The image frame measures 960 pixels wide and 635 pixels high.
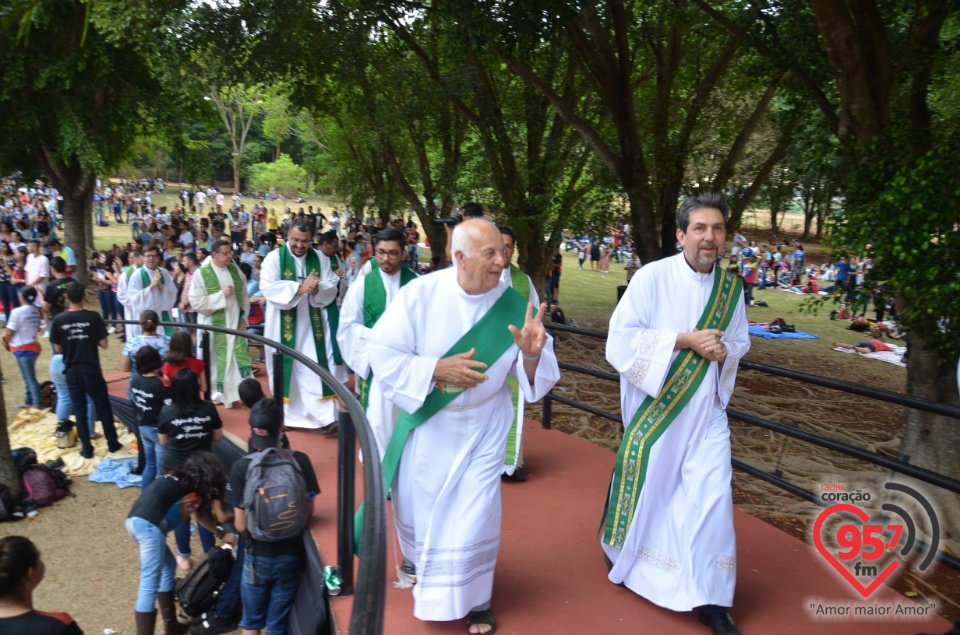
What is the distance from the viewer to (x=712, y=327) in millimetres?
3975

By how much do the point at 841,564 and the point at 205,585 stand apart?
421 cm

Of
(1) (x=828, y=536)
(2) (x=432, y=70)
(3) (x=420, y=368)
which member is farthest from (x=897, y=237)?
(2) (x=432, y=70)

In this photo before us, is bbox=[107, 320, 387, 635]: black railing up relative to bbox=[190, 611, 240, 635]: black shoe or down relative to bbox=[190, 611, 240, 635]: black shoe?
up

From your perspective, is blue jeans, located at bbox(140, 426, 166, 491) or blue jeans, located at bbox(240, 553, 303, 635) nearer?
blue jeans, located at bbox(240, 553, 303, 635)

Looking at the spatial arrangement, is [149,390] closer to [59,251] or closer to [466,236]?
[466,236]

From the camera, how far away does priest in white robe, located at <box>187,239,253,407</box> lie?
8555 millimetres

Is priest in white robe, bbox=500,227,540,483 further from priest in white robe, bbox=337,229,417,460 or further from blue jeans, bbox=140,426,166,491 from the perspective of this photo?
blue jeans, bbox=140,426,166,491

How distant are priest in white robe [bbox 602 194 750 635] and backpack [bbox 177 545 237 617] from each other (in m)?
3.00

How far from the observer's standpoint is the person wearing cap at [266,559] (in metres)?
4.61

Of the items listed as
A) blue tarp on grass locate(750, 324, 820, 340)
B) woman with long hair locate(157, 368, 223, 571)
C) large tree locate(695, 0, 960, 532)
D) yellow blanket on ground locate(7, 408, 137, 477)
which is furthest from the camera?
blue tarp on grass locate(750, 324, 820, 340)

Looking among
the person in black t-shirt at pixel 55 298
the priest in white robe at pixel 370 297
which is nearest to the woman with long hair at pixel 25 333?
the person in black t-shirt at pixel 55 298

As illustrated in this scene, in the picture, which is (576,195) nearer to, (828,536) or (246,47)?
(246,47)

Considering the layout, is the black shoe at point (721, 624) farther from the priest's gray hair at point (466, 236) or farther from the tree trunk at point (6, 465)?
the tree trunk at point (6, 465)

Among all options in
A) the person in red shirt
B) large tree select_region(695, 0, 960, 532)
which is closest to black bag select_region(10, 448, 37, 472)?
the person in red shirt
